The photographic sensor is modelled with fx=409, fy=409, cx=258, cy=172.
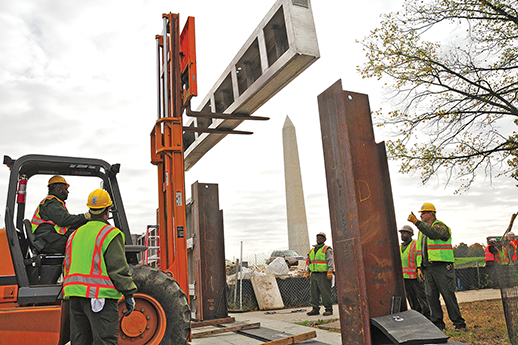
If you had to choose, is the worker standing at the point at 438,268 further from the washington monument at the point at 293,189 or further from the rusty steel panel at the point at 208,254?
the washington monument at the point at 293,189

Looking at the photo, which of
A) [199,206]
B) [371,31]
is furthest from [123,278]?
[371,31]

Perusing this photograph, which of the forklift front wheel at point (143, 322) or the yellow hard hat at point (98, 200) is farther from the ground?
the yellow hard hat at point (98, 200)

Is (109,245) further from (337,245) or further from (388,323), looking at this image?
(388,323)

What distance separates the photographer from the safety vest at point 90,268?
344 cm

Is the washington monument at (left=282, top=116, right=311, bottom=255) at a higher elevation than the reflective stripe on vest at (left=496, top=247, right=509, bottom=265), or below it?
higher

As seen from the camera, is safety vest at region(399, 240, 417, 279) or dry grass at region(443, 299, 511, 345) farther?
safety vest at region(399, 240, 417, 279)

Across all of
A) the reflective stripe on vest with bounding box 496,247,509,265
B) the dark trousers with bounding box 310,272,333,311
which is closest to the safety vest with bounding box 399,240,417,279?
the reflective stripe on vest with bounding box 496,247,509,265

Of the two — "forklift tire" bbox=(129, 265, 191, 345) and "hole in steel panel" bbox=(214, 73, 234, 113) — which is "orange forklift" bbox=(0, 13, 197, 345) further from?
→ "hole in steel panel" bbox=(214, 73, 234, 113)

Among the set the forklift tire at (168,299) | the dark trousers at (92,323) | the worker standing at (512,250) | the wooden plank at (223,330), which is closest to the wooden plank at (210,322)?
the wooden plank at (223,330)

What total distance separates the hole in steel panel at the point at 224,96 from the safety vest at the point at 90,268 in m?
4.33

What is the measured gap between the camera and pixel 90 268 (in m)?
3.45

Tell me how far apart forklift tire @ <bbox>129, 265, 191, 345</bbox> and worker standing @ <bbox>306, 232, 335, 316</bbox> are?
5.45 m

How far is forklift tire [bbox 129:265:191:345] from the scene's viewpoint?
456 centimetres

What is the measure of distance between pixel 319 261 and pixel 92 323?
6929 millimetres
